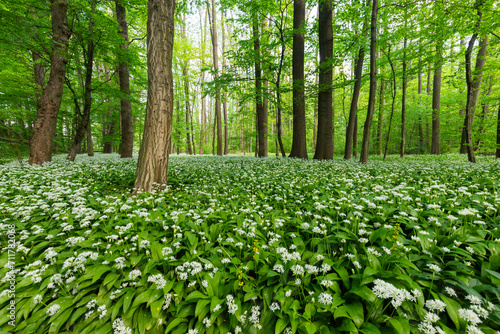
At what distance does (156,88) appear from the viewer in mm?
4449

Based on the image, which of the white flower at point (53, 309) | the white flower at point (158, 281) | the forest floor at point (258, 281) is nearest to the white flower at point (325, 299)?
the forest floor at point (258, 281)

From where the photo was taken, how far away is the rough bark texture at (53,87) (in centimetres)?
683

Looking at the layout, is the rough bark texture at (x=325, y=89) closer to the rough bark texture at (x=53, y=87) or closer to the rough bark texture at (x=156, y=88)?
the rough bark texture at (x=156, y=88)

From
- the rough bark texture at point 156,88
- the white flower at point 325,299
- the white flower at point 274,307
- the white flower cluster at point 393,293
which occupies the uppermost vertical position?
the rough bark texture at point 156,88

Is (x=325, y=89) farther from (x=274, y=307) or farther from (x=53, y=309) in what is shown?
(x=53, y=309)

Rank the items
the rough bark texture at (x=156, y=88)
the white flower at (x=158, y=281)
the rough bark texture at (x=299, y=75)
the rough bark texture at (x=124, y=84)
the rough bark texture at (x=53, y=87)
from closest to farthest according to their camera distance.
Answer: the white flower at (x=158, y=281) → the rough bark texture at (x=156, y=88) → the rough bark texture at (x=53, y=87) → the rough bark texture at (x=299, y=75) → the rough bark texture at (x=124, y=84)

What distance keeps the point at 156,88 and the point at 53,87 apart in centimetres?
594

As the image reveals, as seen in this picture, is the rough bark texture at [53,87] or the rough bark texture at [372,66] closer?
the rough bark texture at [53,87]

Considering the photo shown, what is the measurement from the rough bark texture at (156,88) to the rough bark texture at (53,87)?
532cm

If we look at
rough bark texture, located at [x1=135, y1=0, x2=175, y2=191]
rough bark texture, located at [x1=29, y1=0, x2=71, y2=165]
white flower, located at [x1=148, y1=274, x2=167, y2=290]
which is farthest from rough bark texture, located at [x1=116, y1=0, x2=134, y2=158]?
white flower, located at [x1=148, y1=274, x2=167, y2=290]

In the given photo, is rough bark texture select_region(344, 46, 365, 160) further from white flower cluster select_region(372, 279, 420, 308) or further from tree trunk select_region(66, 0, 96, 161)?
tree trunk select_region(66, 0, 96, 161)

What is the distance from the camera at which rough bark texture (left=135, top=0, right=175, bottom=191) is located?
4367mm

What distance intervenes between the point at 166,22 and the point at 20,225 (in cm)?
493

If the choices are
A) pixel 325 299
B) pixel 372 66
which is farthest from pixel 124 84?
pixel 325 299
